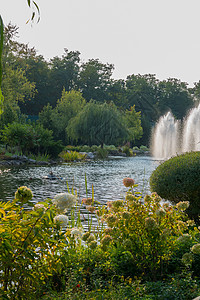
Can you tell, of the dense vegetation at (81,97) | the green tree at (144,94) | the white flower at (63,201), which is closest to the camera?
the white flower at (63,201)

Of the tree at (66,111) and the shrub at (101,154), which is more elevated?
the tree at (66,111)

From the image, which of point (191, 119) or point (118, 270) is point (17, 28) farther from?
point (118, 270)

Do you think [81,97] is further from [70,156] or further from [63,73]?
[70,156]

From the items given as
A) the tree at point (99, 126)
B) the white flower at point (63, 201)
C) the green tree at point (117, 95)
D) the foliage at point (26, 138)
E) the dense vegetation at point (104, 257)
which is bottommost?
the dense vegetation at point (104, 257)

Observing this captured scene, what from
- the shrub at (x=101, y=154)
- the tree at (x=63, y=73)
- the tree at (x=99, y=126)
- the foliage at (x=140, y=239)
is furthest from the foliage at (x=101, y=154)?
the foliage at (x=140, y=239)

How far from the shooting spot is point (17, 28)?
3412 centimetres

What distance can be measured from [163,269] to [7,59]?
3518 cm

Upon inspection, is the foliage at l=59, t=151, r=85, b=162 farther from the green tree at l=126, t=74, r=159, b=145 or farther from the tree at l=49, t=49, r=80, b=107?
the green tree at l=126, t=74, r=159, b=145

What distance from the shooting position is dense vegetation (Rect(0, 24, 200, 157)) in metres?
35.3

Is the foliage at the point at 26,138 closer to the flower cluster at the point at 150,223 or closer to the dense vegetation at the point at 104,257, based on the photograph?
the dense vegetation at the point at 104,257

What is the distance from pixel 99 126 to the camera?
37938 millimetres

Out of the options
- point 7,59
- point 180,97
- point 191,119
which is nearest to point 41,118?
point 7,59

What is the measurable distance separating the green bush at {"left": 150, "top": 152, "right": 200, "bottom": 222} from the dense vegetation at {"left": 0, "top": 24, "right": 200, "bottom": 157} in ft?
72.8

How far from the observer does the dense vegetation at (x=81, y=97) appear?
35281 millimetres
